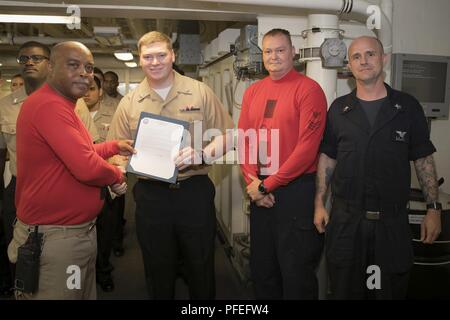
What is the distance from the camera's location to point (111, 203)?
3.54 metres

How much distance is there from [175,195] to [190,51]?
11.9 ft

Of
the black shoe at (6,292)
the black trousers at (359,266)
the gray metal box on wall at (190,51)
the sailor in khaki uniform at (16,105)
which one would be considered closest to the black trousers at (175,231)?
the black trousers at (359,266)

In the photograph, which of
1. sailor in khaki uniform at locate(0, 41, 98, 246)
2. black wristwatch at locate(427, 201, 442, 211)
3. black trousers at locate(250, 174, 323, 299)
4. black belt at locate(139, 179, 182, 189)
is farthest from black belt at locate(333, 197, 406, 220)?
sailor in khaki uniform at locate(0, 41, 98, 246)

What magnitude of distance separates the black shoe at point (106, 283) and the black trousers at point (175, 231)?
1.07 metres

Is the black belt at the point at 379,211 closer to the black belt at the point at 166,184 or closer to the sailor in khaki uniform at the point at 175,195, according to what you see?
the sailor in khaki uniform at the point at 175,195

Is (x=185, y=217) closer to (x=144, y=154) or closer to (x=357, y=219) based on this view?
(x=144, y=154)

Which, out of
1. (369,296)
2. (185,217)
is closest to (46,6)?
(185,217)

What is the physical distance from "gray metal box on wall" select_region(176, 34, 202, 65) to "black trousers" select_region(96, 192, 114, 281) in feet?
8.84

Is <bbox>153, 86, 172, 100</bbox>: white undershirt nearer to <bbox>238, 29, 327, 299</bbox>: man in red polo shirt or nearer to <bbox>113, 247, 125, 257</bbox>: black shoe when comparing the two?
<bbox>238, 29, 327, 299</bbox>: man in red polo shirt

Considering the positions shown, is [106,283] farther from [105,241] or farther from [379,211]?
[379,211]

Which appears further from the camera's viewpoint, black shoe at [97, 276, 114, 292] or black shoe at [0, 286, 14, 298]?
black shoe at [97, 276, 114, 292]

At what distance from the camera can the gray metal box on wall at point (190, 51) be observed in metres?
5.29

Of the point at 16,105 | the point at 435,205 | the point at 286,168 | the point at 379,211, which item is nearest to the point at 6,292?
the point at 16,105

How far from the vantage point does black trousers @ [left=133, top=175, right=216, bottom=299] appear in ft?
7.38
